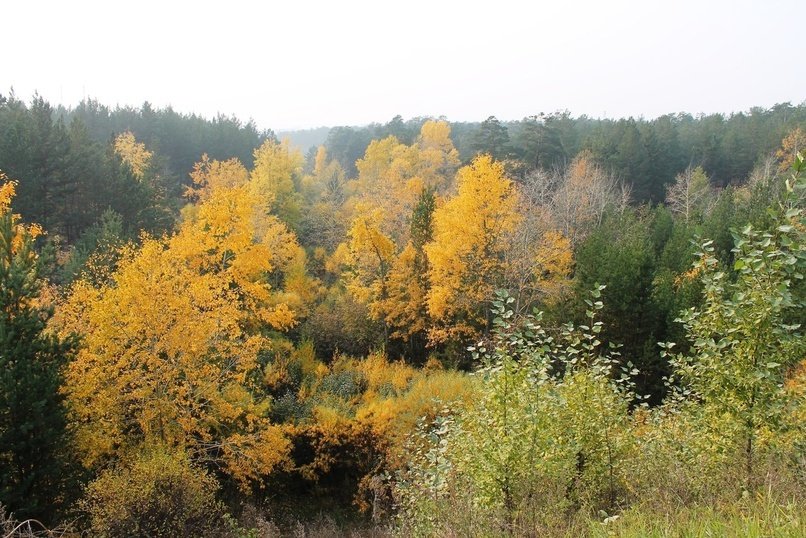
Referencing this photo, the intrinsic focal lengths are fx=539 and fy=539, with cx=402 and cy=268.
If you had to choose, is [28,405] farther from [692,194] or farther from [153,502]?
[692,194]

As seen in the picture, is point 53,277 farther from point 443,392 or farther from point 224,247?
point 443,392

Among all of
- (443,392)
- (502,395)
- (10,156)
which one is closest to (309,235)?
(10,156)

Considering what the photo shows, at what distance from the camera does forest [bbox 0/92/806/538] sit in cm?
607

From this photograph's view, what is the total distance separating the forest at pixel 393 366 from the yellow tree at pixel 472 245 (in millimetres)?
97

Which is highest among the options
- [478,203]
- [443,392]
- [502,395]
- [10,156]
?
[10,156]

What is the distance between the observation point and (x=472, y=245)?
21.8m

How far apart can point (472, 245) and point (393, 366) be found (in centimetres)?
603

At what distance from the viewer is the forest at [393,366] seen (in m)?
6.07

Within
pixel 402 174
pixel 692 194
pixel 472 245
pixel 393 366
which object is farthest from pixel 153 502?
pixel 692 194

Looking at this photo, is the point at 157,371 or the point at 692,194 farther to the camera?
the point at 692,194

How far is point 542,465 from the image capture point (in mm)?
6578

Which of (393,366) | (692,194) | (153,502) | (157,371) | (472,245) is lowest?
(393,366)

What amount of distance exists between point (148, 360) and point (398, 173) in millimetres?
31248

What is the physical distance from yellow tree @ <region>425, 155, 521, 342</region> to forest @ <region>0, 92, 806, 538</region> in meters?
0.10
